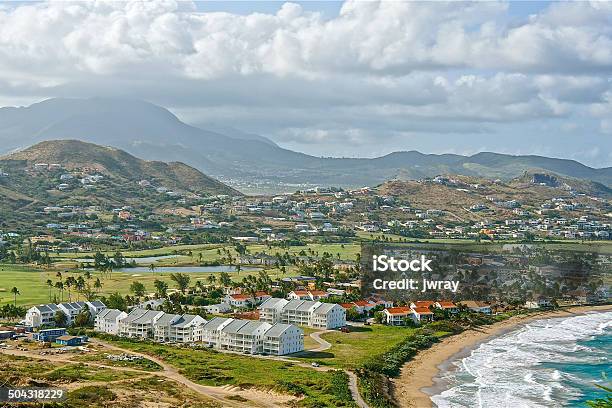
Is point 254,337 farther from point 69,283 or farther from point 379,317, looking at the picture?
point 69,283

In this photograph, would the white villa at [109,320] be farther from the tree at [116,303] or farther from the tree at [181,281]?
the tree at [181,281]

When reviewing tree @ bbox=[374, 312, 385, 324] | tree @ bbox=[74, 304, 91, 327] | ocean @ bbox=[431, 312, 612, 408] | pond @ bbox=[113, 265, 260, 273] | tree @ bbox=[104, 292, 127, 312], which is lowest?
ocean @ bbox=[431, 312, 612, 408]

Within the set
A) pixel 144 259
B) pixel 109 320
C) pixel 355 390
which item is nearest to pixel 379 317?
pixel 109 320

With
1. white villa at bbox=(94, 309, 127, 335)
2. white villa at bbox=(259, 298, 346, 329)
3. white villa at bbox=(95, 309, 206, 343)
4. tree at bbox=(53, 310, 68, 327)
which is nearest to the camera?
white villa at bbox=(95, 309, 206, 343)

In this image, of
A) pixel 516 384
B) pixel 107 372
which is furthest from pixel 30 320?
pixel 516 384

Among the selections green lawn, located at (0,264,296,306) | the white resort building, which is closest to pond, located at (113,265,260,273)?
green lawn, located at (0,264,296,306)

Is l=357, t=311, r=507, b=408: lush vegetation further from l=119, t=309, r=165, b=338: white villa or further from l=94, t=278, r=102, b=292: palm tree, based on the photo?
l=94, t=278, r=102, b=292: palm tree
